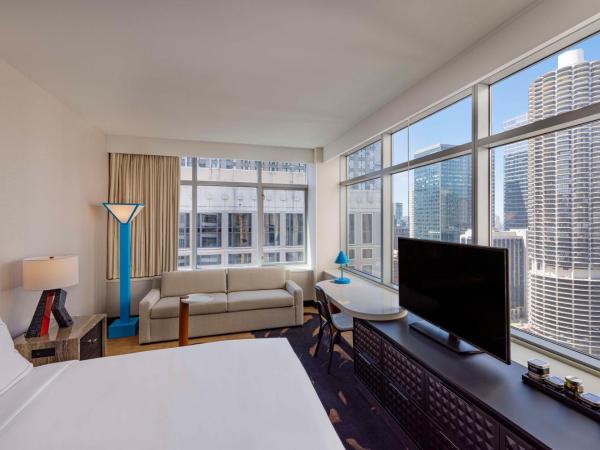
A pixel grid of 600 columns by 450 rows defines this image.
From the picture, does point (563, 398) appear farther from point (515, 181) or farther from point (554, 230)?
point (515, 181)

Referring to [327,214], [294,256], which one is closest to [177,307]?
[294,256]

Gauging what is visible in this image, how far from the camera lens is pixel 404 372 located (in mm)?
1832

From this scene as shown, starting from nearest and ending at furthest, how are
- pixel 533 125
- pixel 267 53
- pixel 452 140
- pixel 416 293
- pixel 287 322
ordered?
pixel 533 125 → pixel 267 53 → pixel 416 293 → pixel 452 140 → pixel 287 322

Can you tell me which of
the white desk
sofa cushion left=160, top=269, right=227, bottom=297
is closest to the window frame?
the white desk

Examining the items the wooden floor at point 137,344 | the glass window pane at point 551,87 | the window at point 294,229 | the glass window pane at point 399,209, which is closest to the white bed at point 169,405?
the wooden floor at point 137,344

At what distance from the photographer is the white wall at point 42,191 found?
2225 mm

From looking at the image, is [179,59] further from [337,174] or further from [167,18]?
[337,174]

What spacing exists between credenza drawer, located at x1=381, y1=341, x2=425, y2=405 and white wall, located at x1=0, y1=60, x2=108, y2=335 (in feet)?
9.76

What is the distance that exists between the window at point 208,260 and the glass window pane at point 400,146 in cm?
309

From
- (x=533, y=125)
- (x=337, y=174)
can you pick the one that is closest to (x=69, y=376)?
(x=533, y=125)

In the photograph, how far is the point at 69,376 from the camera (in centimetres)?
161

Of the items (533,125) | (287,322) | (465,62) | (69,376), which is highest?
(465,62)

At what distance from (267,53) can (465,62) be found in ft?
4.64

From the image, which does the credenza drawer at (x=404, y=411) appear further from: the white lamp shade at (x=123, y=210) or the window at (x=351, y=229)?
the white lamp shade at (x=123, y=210)
